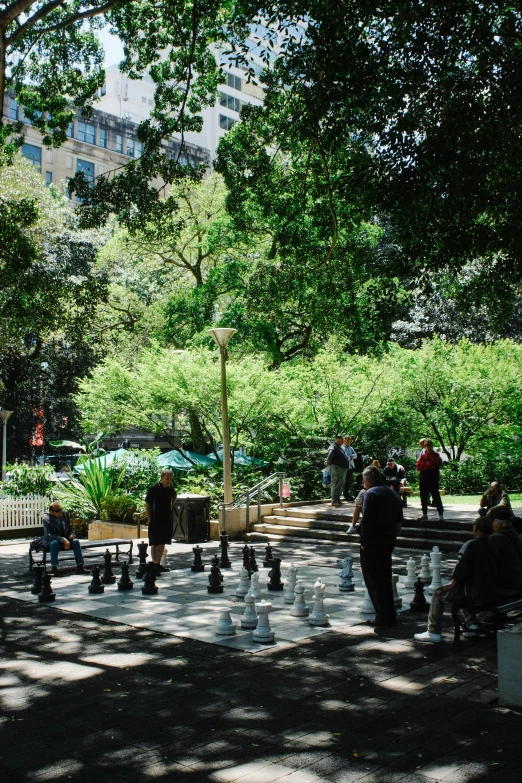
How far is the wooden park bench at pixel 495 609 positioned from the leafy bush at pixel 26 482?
17.3 metres

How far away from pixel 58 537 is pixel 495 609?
26.0 feet

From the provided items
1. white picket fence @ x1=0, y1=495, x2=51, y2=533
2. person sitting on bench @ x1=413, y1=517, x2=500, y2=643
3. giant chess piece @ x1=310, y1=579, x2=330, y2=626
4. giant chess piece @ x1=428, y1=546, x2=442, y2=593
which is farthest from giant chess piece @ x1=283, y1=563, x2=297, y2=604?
white picket fence @ x1=0, y1=495, x2=51, y2=533

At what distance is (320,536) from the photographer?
16797 millimetres

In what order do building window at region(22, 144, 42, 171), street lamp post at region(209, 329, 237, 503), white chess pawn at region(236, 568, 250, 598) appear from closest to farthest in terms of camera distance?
white chess pawn at region(236, 568, 250, 598) → street lamp post at region(209, 329, 237, 503) → building window at region(22, 144, 42, 171)

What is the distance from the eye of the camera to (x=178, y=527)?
1727 centimetres

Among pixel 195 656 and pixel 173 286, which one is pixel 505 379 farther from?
pixel 195 656

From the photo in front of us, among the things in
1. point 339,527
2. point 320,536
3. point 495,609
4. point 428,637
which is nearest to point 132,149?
point 339,527

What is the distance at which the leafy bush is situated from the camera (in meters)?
22.6

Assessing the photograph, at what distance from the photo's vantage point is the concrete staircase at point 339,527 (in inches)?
593

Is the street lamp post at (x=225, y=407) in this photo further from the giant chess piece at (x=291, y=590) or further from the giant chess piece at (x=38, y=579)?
the giant chess piece at (x=291, y=590)

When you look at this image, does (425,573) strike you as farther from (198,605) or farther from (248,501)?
(248,501)

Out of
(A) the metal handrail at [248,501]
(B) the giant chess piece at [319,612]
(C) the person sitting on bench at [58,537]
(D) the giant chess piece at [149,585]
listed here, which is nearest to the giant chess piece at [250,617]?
(B) the giant chess piece at [319,612]

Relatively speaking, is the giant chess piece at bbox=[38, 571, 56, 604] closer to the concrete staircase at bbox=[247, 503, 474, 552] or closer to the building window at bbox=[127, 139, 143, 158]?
the concrete staircase at bbox=[247, 503, 474, 552]

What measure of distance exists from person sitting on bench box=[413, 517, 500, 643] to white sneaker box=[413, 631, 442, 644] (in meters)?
0.43
